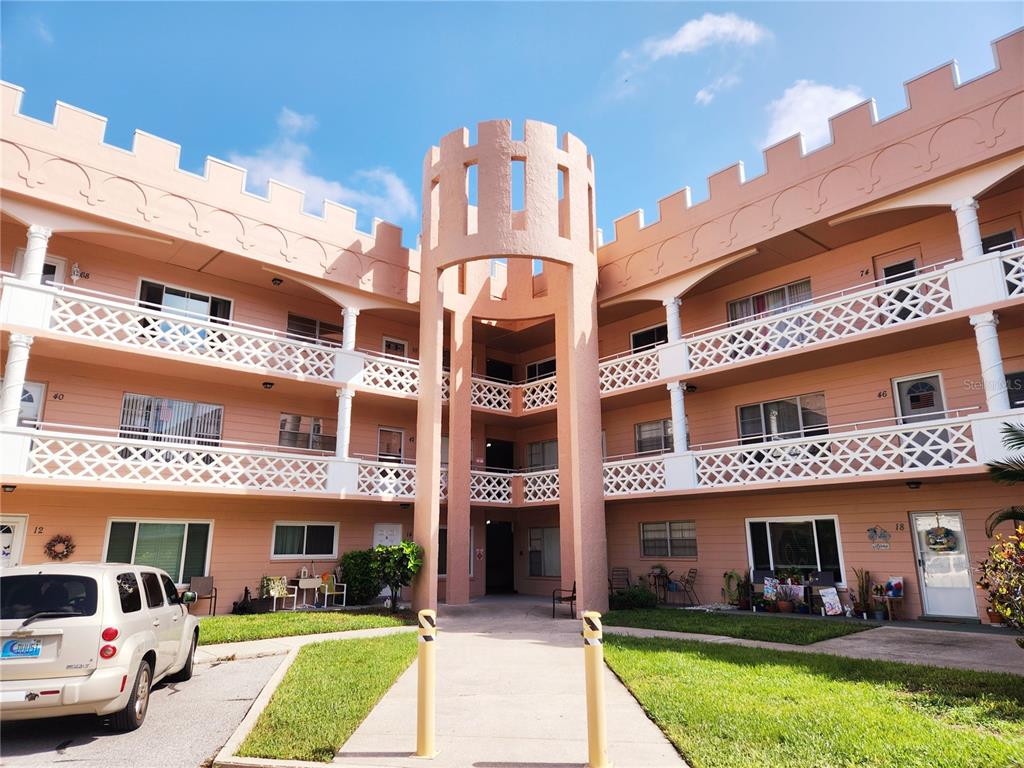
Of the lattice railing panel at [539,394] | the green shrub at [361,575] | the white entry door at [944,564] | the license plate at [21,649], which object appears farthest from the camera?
the lattice railing panel at [539,394]

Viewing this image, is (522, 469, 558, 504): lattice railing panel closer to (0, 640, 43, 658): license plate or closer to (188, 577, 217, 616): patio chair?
(188, 577, 217, 616): patio chair

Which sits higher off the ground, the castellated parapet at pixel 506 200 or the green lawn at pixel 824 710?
the castellated parapet at pixel 506 200

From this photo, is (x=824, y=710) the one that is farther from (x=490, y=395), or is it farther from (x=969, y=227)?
(x=490, y=395)

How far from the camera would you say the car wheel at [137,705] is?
6.44 metres

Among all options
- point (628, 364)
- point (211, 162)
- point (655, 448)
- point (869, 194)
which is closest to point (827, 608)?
point (655, 448)

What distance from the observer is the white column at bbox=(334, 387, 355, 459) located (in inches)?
712

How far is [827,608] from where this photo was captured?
15.5m

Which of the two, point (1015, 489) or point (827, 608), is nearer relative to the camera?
point (1015, 489)

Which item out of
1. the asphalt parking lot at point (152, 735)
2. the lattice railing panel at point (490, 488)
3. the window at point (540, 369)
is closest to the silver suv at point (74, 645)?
the asphalt parking lot at point (152, 735)

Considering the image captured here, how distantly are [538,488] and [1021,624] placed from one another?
13.6m

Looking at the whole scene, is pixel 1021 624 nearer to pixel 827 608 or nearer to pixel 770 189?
pixel 827 608

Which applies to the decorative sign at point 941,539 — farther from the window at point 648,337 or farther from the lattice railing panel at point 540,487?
the lattice railing panel at point 540,487

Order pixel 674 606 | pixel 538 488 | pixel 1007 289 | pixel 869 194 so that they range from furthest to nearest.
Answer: pixel 538 488 < pixel 674 606 < pixel 869 194 < pixel 1007 289

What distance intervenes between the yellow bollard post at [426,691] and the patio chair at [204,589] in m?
12.4
